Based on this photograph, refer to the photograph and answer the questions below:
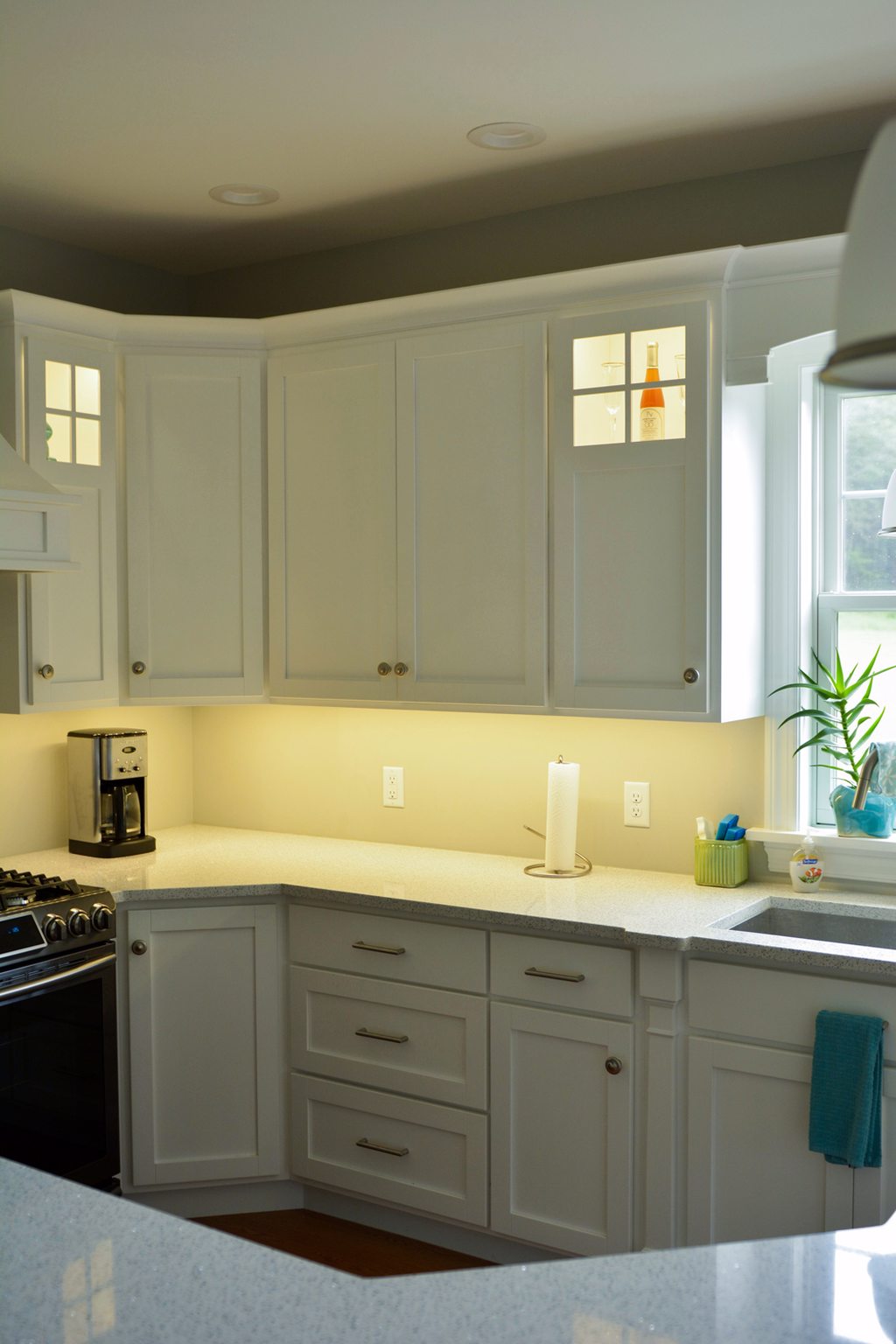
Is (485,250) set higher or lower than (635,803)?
higher

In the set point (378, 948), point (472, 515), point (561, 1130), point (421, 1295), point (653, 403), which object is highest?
point (653, 403)

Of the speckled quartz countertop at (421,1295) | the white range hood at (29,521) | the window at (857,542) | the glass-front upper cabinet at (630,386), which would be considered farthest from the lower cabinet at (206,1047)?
the speckled quartz countertop at (421,1295)

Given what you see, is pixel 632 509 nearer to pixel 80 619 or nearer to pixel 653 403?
pixel 653 403

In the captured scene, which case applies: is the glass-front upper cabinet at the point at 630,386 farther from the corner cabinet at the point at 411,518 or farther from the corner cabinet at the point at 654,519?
the corner cabinet at the point at 411,518

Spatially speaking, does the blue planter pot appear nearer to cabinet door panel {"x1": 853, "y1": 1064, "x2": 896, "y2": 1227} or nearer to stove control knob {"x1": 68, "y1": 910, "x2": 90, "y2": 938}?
cabinet door panel {"x1": 853, "y1": 1064, "x2": 896, "y2": 1227}

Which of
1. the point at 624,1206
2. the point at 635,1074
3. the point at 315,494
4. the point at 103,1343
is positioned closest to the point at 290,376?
the point at 315,494

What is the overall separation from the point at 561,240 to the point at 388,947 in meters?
1.96

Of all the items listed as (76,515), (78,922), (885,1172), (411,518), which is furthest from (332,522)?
(885,1172)

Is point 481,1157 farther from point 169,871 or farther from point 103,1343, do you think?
point 103,1343

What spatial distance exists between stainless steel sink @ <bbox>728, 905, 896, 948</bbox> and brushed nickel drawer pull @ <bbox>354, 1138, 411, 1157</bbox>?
98 centimetres

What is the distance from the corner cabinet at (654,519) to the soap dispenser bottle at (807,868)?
0.36 metres

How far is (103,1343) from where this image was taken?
3.46 ft

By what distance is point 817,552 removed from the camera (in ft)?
10.2

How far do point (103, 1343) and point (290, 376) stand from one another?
277 cm
